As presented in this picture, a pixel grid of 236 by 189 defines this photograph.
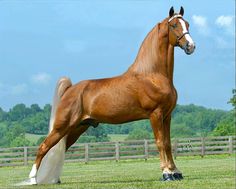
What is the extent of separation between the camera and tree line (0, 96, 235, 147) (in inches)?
1670

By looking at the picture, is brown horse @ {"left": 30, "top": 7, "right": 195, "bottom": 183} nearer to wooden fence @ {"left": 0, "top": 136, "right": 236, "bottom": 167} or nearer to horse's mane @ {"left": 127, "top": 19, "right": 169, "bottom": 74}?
horse's mane @ {"left": 127, "top": 19, "right": 169, "bottom": 74}

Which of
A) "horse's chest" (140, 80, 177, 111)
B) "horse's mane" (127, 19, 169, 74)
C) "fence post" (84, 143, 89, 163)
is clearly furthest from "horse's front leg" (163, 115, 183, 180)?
"fence post" (84, 143, 89, 163)

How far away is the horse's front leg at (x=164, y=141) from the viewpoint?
9516 millimetres

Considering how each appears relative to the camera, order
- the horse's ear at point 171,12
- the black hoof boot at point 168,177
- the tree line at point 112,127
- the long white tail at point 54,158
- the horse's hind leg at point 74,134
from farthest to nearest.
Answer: the tree line at point 112,127 < the horse's hind leg at point 74,134 < the long white tail at point 54,158 < the horse's ear at point 171,12 < the black hoof boot at point 168,177

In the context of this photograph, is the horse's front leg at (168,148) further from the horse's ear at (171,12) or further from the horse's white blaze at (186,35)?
the horse's ear at (171,12)

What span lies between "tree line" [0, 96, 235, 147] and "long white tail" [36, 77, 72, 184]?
1000 inches

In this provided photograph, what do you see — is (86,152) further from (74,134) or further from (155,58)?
(155,58)

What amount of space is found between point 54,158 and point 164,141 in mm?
2059

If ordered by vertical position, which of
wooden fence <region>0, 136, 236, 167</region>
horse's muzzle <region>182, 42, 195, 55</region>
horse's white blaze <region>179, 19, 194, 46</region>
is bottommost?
wooden fence <region>0, 136, 236, 167</region>

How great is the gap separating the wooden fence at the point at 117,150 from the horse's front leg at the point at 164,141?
52.4 feet

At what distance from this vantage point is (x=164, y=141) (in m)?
9.69

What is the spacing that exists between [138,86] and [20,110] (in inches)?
1818

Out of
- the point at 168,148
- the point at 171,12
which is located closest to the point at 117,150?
the point at 168,148

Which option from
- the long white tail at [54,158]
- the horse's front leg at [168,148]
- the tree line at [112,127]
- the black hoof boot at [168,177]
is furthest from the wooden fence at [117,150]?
the black hoof boot at [168,177]
